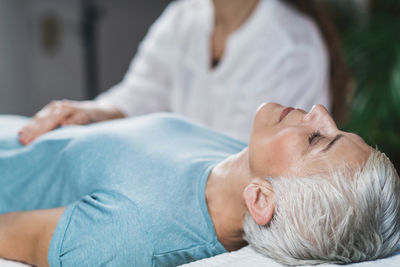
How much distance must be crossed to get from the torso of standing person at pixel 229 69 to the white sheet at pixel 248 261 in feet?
2.27

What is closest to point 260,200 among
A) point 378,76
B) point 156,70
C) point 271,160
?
point 271,160

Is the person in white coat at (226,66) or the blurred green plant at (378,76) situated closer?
the person in white coat at (226,66)

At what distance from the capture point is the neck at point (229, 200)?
0.92m

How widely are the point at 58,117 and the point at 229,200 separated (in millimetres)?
649

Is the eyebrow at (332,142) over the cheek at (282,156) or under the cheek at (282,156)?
over

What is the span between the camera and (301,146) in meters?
0.84

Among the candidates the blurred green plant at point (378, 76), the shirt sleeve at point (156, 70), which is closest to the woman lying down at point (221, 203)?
the shirt sleeve at point (156, 70)

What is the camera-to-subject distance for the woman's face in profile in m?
0.82

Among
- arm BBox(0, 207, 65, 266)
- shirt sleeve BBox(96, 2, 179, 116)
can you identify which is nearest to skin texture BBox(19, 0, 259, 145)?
shirt sleeve BBox(96, 2, 179, 116)

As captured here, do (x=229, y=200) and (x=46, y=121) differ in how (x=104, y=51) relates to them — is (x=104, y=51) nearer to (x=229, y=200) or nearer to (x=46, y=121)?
(x=46, y=121)

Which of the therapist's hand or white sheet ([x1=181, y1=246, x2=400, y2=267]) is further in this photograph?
the therapist's hand

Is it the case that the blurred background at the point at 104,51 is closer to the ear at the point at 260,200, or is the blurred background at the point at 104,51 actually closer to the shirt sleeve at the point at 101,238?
the ear at the point at 260,200

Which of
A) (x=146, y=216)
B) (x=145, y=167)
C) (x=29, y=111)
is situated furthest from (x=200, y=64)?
(x=29, y=111)

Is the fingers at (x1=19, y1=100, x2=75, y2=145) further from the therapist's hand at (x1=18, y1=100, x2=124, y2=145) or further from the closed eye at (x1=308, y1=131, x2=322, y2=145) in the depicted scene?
the closed eye at (x1=308, y1=131, x2=322, y2=145)
